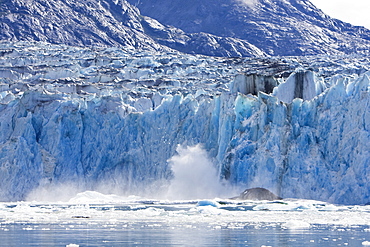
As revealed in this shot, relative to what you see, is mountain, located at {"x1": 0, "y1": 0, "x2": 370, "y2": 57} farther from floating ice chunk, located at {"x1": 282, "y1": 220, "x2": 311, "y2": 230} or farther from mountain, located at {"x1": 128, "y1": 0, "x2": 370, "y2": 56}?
floating ice chunk, located at {"x1": 282, "y1": 220, "x2": 311, "y2": 230}

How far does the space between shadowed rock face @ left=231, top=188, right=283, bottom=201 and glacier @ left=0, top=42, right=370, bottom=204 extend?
0.89 feet

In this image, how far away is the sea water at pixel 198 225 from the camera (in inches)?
672

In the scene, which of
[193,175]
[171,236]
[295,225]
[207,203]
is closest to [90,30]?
[193,175]

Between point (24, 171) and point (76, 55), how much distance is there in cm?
4134

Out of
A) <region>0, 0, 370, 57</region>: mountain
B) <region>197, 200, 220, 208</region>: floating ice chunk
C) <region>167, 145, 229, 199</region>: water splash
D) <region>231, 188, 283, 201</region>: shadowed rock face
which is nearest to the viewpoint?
<region>197, 200, 220, 208</region>: floating ice chunk

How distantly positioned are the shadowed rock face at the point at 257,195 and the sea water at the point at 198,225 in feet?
6.55

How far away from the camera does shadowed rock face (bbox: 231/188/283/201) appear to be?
3142cm

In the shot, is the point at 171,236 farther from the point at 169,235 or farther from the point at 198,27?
the point at 198,27

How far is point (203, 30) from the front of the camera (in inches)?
5527

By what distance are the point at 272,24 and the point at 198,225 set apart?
111 metres

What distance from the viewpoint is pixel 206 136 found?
36125mm

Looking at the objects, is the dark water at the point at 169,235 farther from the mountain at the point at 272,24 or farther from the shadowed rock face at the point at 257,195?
the mountain at the point at 272,24

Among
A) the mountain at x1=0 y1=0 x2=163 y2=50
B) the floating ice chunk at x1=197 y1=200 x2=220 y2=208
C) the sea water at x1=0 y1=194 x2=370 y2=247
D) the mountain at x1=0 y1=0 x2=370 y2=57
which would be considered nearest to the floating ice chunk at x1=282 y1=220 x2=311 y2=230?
the sea water at x1=0 y1=194 x2=370 y2=247

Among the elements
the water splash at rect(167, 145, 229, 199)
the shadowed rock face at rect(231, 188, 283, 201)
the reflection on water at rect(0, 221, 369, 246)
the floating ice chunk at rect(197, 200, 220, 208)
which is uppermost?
the water splash at rect(167, 145, 229, 199)
